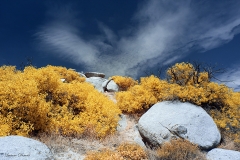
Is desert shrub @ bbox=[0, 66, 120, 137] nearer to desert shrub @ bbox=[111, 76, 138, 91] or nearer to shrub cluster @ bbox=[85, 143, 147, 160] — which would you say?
shrub cluster @ bbox=[85, 143, 147, 160]

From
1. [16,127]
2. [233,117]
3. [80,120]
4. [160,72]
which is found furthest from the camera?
[160,72]

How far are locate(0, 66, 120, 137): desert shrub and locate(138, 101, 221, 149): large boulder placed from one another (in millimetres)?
2228

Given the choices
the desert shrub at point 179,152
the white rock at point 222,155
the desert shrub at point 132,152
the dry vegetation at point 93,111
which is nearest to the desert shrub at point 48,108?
the dry vegetation at point 93,111

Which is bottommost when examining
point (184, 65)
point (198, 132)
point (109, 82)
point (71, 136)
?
point (198, 132)

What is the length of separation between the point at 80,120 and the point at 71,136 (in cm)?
116

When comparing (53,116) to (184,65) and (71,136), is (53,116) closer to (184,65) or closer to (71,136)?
(71,136)

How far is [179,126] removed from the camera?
1204 centimetres

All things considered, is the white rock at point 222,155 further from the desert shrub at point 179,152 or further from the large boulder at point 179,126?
the desert shrub at point 179,152

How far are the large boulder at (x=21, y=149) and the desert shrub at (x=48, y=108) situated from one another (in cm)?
218

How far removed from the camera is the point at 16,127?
422 inches

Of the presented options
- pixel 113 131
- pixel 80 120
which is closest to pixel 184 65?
pixel 113 131

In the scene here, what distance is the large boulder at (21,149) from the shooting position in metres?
7.29

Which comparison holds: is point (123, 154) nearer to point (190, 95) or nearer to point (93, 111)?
point (93, 111)

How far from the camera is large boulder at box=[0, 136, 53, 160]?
729cm
